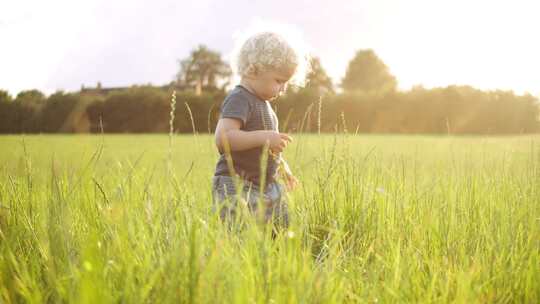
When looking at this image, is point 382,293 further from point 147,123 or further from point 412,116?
point 147,123

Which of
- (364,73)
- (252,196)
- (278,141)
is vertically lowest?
(252,196)

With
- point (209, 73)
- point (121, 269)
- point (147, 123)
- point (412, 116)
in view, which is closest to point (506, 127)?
point (412, 116)

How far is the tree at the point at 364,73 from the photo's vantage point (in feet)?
174

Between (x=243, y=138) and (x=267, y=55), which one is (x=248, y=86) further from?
(x=243, y=138)

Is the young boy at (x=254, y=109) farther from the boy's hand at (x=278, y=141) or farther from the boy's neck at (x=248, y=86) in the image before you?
the boy's hand at (x=278, y=141)

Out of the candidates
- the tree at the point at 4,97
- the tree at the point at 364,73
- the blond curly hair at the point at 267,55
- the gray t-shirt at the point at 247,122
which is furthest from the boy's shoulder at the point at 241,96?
the tree at the point at 364,73

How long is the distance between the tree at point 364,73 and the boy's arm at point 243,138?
5173 cm

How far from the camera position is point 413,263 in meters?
1.55

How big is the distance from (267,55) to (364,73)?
52.2 m

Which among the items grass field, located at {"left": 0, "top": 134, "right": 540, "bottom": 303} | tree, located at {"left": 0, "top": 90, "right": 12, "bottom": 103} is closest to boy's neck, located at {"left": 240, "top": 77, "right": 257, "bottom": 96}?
grass field, located at {"left": 0, "top": 134, "right": 540, "bottom": 303}

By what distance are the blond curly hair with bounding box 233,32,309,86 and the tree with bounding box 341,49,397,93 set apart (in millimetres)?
51471

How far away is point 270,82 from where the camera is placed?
2.69 m

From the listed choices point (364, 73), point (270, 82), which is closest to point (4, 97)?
point (270, 82)

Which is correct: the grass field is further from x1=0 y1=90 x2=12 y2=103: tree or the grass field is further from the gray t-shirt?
x1=0 y1=90 x2=12 y2=103: tree
